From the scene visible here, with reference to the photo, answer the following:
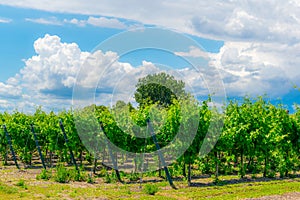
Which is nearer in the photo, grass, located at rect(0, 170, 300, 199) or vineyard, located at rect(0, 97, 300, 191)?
grass, located at rect(0, 170, 300, 199)

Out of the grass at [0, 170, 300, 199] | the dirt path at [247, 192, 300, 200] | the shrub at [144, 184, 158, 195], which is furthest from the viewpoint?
the shrub at [144, 184, 158, 195]

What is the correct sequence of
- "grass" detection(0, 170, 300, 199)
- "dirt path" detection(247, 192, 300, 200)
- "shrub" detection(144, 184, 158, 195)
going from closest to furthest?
"dirt path" detection(247, 192, 300, 200)
"grass" detection(0, 170, 300, 199)
"shrub" detection(144, 184, 158, 195)

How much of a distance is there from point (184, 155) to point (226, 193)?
3.79 m

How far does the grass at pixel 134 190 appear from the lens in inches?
660

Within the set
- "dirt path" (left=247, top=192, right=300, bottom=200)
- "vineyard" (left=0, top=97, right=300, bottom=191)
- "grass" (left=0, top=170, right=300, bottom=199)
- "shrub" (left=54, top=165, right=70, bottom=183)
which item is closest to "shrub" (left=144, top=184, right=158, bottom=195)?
"grass" (left=0, top=170, right=300, bottom=199)

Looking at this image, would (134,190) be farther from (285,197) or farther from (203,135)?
(285,197)

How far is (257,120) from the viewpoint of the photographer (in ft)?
79.7

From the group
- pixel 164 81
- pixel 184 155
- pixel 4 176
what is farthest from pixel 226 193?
pixel 4 176

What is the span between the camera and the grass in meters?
16.8

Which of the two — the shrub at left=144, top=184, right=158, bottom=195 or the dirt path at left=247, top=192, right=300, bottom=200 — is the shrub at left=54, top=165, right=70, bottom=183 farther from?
the dirt path at left=247, top=192, right=300, bottom=200

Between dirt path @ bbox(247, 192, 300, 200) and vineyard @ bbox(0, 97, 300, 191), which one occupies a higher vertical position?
vineyard @ bbox(0, 97, 300, 191)

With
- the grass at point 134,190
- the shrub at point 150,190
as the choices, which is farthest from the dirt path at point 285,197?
the shrub at point 150,190

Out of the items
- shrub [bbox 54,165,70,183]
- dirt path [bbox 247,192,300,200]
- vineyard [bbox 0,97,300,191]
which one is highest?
vineyard [bbox 0,97,300,191]

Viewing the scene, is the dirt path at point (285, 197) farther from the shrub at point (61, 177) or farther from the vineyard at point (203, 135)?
the shrub at point (61, 177)
